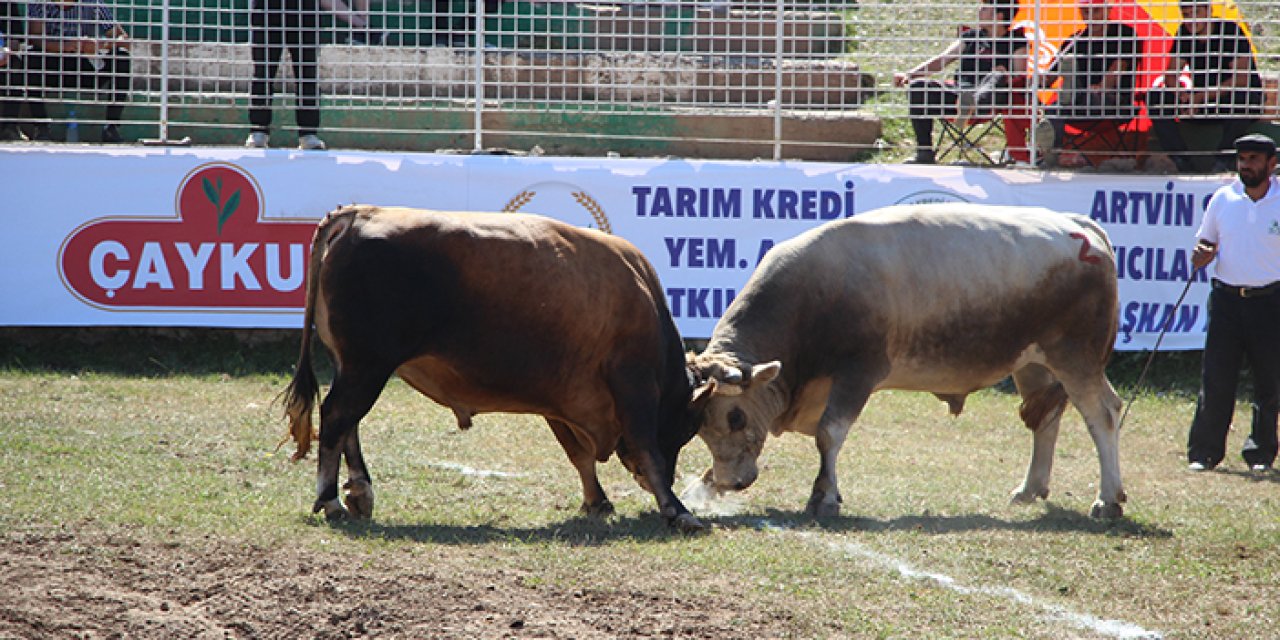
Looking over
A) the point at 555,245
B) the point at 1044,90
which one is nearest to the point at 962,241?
the point at 555,245

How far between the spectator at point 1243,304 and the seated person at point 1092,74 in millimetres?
2680

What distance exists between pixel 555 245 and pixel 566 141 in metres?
7.44

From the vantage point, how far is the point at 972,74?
12.8 meters

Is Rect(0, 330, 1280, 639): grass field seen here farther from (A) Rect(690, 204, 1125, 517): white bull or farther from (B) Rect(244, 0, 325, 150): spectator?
(B) Rect(244, 0, 325, 150): spectator

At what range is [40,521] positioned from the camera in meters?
6.23

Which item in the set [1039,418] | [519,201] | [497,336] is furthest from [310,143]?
[1039,418]

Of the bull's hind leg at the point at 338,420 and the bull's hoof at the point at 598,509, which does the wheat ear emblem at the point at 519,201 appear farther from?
the bull's hind leg at the point at 338,420

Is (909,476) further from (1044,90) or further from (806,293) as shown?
(1044,90)

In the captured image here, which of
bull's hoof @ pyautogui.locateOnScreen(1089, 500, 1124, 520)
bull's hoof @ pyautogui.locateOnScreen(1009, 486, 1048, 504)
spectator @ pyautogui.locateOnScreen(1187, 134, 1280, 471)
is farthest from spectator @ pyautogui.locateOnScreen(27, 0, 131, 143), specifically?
spectator @ pyautogui.locateOnScreen(1187, 134, 1280, 471)

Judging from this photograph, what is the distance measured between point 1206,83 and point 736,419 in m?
7.05

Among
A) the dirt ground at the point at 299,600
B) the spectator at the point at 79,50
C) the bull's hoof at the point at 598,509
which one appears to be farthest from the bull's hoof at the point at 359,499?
the spectator at the point at 79,50

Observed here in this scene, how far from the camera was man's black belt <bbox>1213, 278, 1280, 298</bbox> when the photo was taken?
9445 mm

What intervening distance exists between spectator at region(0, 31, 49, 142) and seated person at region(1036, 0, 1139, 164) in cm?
892

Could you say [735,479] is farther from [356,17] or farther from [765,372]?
[356,17]
